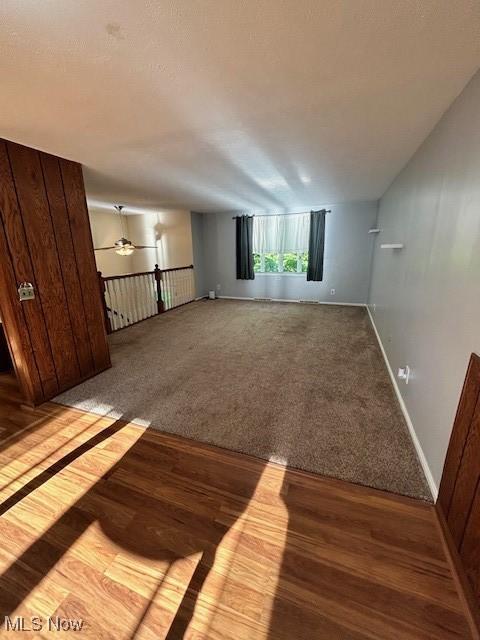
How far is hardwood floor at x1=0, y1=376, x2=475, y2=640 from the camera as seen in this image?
969mm

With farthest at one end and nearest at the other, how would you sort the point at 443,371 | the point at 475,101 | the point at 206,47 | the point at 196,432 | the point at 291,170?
the point at 291,170 < the point at 196,432 < the point at 443,371 < the point at 475,101 < the point at 206,47

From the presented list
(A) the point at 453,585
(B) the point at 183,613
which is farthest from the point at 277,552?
(A) the point at 453,585

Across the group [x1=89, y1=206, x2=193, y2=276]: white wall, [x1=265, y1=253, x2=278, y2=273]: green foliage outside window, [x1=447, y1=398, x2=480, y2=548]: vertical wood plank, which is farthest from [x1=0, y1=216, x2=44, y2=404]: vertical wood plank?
[x1=265, y1=253, x2=278, y2=273]: green foliage outside window

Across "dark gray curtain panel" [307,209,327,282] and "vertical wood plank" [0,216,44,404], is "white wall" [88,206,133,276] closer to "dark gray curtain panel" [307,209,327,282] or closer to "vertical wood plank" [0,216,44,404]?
"vertical wood plank" [0,216,44,404]

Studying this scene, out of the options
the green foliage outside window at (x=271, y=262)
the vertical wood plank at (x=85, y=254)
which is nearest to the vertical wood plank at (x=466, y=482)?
the vertical wood plank at (x=85, y=254)

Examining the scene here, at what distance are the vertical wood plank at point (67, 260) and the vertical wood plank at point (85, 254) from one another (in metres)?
0.05

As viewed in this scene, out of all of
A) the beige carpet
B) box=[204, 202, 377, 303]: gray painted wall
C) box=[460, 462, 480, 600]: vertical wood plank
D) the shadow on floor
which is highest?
box=[204, 202, 377, 303]: gray painted wall

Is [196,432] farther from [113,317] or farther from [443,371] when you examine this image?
[113,317]

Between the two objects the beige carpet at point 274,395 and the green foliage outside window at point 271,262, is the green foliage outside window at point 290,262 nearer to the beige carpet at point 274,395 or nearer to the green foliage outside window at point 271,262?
the green foliage outside window at point 271,262

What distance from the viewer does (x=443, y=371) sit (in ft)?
4.78

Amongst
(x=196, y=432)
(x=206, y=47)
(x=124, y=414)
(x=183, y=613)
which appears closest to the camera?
(x=183, y=613)

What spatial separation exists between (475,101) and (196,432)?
2568mm

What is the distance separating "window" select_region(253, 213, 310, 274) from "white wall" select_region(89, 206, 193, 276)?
1.72 metres

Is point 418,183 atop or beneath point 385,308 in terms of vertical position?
atop
